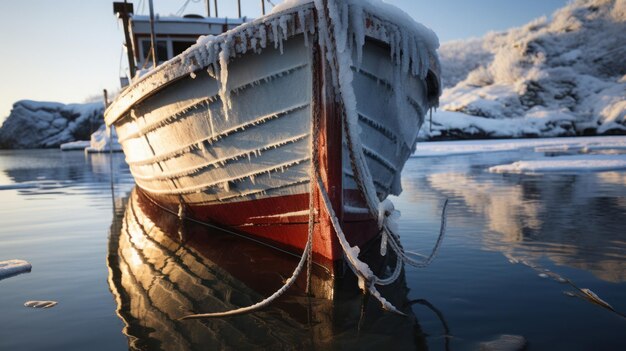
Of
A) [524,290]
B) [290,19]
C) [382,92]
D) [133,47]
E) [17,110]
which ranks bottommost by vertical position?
[524,290]

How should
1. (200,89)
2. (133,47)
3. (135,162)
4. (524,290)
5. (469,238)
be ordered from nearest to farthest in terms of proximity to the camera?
1. (524,290)
2. (200,89)
3. (469,238)
4. (135,162)
5. (133,47)

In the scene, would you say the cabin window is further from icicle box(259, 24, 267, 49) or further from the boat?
icicle box(259, 24, 267, 49)

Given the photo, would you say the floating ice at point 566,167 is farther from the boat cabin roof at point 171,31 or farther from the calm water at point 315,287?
the boat cabin roof at point 171,31

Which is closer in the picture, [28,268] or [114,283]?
[114,283]

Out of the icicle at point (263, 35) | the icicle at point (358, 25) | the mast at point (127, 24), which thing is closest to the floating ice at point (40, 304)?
the icicle at point (263, 35)

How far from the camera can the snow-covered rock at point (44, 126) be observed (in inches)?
3642

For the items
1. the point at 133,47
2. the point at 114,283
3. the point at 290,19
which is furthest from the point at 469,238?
A: the point at 133,47

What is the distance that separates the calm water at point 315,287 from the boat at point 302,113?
0.63 m

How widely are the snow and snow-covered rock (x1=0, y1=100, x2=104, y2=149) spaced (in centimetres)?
9891

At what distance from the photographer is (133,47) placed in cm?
919

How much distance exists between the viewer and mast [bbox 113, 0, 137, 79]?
30.9 ft

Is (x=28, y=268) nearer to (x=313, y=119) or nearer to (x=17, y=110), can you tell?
(x=313, y=119)

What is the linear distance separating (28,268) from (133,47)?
6.40m

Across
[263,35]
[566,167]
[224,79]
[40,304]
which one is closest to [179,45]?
[224,79]
